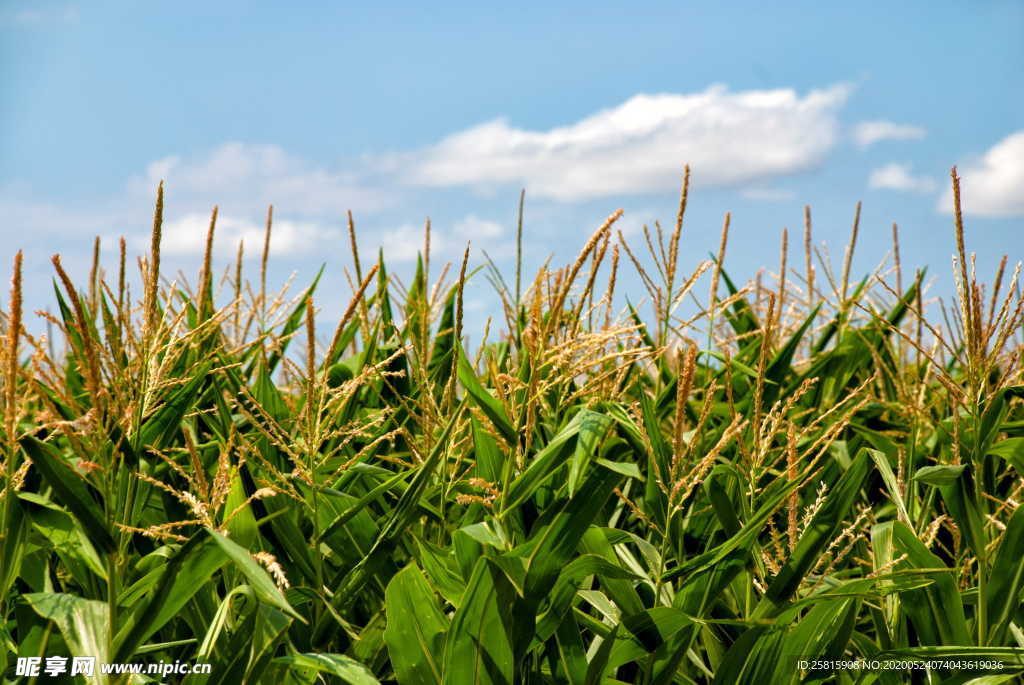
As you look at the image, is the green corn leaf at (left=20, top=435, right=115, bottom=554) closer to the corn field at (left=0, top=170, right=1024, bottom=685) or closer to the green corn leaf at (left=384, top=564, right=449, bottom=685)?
the corn field at (left=0, top=170, right=1024, bottom=685)

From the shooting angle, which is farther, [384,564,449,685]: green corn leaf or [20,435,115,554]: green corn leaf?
[384,564,449,685]: green corn leaf

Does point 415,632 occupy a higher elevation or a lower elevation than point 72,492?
lower

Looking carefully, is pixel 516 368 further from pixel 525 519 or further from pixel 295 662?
pixel 295 662

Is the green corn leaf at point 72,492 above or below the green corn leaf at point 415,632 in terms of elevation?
above

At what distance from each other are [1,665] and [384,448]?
1.20 m

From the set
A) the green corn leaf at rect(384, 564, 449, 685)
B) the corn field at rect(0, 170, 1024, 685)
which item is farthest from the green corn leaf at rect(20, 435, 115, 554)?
the green corn leaf at rect(384, 564, 449, 685)

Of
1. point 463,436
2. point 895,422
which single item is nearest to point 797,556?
point 463,436

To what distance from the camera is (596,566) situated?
156 centimetres

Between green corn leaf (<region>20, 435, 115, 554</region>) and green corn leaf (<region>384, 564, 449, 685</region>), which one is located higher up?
green corn leaf (<region>20, 435, 115, 554</region>)

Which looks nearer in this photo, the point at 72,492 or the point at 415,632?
the point at 72,492

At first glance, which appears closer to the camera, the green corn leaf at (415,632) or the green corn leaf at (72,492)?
the green corn leaf at (72,492)

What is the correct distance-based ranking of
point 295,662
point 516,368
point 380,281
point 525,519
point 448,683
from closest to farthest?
point 295,662
point 448,683
point 516,368
point 525,519
point 380,281

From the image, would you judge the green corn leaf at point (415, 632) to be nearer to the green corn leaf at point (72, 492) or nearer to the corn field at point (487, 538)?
the corn field at point (487, 538)

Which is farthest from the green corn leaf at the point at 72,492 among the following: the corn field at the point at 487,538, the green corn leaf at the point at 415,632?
the green corn leaf at the point at 415,632
